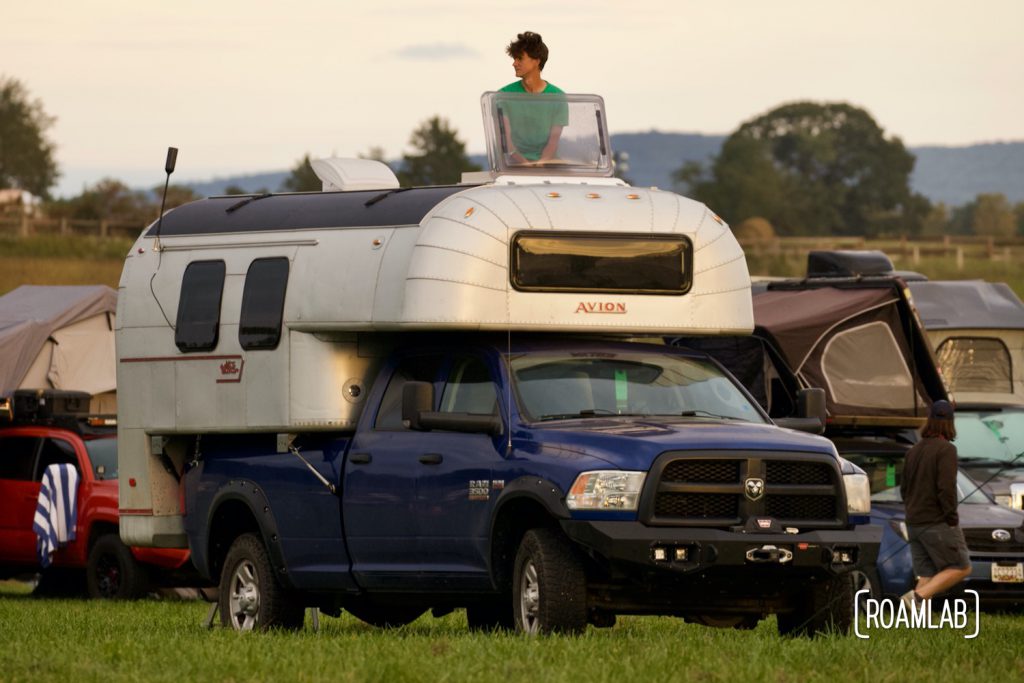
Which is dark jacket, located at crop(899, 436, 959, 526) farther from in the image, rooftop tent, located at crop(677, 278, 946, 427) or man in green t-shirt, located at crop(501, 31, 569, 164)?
rooftop tent, located at crop(677, 278, 946, 427)

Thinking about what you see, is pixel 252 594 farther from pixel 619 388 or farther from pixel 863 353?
pixel 863 353

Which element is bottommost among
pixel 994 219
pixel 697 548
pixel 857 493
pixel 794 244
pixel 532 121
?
pixel 697 548

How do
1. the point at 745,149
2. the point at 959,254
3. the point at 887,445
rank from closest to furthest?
the point at 887,445 → the point at 959,254 → the point at 745,149

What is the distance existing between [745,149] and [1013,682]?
115823 millimetres

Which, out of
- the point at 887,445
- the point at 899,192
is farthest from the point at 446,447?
the point at 899,192

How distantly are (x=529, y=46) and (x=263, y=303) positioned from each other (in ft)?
9.08

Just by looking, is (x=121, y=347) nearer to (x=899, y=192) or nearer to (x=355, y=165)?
(x=355, y=165)

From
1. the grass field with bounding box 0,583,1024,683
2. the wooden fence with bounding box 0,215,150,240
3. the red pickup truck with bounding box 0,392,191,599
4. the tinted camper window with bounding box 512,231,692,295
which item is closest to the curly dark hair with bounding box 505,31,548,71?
the tinted camper window with bounding box 512,231,692,295

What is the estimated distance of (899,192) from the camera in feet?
454

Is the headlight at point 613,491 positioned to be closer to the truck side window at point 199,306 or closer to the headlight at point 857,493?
the headlight at point 857,493

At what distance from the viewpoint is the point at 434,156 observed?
102 m

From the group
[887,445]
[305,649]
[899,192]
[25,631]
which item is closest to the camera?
[305,649]

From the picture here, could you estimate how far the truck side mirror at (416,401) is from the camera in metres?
12.5

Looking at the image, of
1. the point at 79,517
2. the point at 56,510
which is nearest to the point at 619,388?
the point at 79,517
